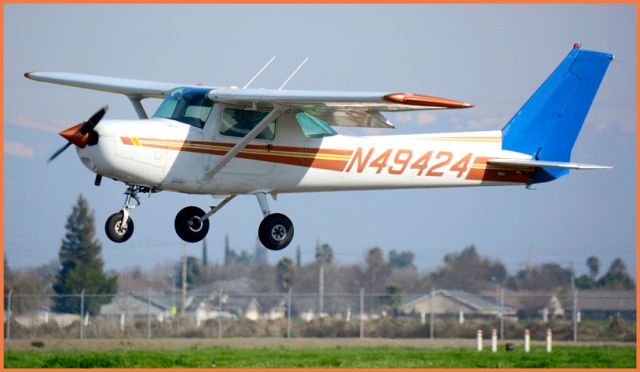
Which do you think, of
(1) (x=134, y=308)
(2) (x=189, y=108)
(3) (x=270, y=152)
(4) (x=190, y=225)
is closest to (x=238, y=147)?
(3) (x=270, y=152)

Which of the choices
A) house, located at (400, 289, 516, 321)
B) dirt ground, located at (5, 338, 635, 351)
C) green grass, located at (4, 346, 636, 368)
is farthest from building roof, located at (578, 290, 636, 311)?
green grass, located at (4, 346, 636, 368)

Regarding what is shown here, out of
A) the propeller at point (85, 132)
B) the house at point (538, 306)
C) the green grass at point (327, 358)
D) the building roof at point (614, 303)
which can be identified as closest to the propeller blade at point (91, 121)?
the propeller at point (85, 132)

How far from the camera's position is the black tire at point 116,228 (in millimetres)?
22328

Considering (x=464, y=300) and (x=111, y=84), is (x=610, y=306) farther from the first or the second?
(x=111, y=84)

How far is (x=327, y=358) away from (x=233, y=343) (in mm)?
6039

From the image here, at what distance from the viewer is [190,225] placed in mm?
23422

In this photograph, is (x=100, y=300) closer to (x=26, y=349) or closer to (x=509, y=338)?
(x=26, y=349)

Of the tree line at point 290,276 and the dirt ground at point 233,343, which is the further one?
the tree line at point 290,276

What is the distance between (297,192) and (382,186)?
1433 millimetres

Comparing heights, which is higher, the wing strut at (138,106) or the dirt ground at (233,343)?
the wing strut at (138,106)

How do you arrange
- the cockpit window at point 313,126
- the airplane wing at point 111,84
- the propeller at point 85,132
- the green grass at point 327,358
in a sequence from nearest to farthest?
the propeller at point 85,132 → the cockpit window at point 313,126 → the airplane wing at point 111,84 → the green grass at point 327,358

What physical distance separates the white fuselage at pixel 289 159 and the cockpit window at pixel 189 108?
0.13m

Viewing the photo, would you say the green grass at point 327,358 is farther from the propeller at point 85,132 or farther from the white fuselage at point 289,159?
the propeller at point 85,132

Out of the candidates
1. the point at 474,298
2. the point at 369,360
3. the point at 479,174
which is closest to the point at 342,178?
the point at 479,174
